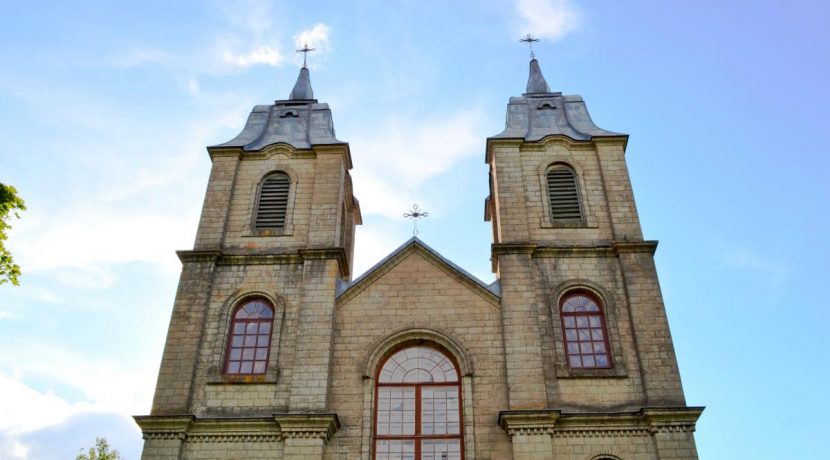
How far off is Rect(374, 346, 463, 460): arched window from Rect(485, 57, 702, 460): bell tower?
4.54 ft

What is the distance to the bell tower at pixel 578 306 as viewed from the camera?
16.5 meters

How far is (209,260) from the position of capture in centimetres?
1991

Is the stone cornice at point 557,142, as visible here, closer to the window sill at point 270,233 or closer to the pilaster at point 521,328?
the pilaster at point 521,328

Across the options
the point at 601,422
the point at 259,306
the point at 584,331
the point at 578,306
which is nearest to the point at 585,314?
the point at 578,306

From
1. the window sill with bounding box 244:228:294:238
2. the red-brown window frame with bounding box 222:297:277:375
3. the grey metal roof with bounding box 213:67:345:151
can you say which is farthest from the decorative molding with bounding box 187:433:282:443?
the grey metal roof with bounding box 213:67:345:151

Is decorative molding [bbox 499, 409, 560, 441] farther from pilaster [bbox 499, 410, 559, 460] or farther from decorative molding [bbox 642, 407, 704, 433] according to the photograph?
decorative molding [bbox 642, 407, 704, 433]

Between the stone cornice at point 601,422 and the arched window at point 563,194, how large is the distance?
242 inches

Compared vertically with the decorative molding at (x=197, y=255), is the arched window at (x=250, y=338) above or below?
below

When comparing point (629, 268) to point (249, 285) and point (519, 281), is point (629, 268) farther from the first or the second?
point (249, 285)

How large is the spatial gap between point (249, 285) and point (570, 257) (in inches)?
337

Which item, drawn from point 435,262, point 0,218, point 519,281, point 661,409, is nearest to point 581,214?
point 519,281

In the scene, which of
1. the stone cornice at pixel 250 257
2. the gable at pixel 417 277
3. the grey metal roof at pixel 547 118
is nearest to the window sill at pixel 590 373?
the gable at pixel 417 277

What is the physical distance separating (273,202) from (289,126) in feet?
12.3

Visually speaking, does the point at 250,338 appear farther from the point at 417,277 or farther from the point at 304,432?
the point at 417,277
